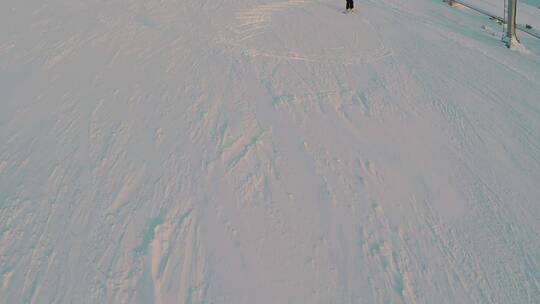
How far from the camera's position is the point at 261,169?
4426mm

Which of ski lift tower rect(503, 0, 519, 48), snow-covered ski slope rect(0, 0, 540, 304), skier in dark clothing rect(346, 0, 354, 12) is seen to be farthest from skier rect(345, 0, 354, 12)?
ski lift tower rect(503, 0, 519, 48)

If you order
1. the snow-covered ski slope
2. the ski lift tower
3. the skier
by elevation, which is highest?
the skier

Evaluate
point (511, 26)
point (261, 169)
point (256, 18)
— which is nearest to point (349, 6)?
point (256, 18)

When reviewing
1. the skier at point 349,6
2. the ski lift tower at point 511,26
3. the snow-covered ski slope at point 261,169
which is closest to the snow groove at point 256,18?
the snow-covered ski slope at point 261,169

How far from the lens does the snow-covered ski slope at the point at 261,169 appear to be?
3348 mm

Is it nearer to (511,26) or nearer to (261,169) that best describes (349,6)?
(511,26)

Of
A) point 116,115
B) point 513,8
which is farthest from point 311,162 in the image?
point 513,8

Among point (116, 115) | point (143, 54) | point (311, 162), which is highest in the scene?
point (143, 54)

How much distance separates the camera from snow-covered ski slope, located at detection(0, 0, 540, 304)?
3.35 m

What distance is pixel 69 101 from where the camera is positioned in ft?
18.2

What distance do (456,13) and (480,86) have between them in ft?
18.3

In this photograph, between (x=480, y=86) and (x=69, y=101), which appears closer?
(x=69, y=101)

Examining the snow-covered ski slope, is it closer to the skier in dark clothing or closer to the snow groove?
the snow groove

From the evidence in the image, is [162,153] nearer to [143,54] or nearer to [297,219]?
[297,219]
